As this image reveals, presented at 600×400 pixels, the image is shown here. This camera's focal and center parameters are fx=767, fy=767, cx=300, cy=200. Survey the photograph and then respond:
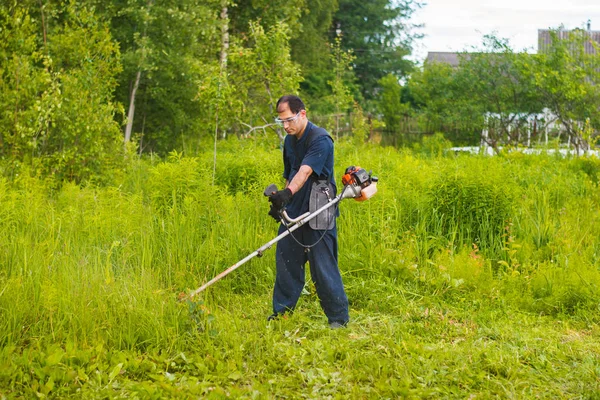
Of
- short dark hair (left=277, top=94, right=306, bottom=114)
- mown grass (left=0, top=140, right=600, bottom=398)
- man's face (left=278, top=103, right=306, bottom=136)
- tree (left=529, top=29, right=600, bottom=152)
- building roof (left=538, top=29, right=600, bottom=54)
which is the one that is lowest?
mown grass (left=0, top=140, right=600, bottom=398)

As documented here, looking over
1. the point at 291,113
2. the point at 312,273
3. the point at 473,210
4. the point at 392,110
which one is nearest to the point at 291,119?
the point at 291,113

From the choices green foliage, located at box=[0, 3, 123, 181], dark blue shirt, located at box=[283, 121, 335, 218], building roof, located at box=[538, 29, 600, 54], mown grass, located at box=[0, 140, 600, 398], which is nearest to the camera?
mown grass, located at box=[0, 140, 600, 398]

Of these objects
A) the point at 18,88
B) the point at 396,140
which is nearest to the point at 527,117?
the point at 396,140

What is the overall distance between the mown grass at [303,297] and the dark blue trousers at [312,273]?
18 cm

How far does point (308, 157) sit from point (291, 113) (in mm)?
346

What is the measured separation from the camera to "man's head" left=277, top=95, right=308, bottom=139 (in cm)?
561

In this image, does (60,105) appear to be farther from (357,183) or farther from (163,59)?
(163,59)

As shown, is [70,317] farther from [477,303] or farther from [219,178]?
[219,178]

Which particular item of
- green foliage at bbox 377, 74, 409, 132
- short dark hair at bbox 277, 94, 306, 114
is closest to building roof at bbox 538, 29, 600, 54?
green foliage at bbox 377, 74, 409, 132

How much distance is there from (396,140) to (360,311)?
60.2ft

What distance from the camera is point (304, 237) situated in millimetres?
5754

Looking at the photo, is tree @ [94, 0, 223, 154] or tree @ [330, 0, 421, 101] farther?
tree @ [330, 0, 421, 101]

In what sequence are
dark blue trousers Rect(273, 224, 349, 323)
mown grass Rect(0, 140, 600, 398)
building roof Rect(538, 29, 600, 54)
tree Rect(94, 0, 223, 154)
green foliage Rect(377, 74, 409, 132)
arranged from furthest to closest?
green foliage Rect(377, 74, 409, 132) < building roof Rect(538, 29, 600, 54) < tree Rect(94, 0, 223, 154) < dark blue trousers Rect(273, 224, 349, 323) < mown grass Rect(0, 140, 600, 398)

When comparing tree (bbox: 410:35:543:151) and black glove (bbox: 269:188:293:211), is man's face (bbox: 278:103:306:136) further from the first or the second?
tree (bbox: 410:35:543:151)
